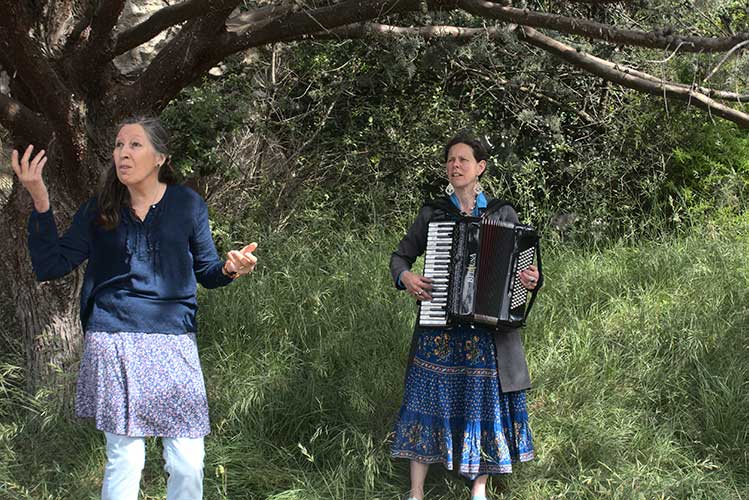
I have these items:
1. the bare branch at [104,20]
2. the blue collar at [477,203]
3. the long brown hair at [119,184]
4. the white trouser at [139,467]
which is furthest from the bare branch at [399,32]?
the white trouser at [139,467]

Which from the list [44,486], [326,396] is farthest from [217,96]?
[44,486]

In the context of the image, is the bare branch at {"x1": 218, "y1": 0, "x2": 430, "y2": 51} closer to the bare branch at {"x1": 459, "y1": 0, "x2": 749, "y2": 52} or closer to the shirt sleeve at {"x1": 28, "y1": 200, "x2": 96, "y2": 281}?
the bare branch at {"x1": 459, "y1": 0, "x2": 749, "y2": 52}

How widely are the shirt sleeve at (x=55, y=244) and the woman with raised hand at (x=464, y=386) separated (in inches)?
51.5

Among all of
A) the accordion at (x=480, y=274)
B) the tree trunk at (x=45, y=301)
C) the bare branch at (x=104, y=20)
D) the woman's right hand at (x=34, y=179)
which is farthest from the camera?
the tree trunk at (x=45, y=301)

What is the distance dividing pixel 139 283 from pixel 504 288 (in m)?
1.49

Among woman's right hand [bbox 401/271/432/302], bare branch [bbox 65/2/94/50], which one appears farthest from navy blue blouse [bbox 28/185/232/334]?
bare branch [bbox 65/2/94/50]

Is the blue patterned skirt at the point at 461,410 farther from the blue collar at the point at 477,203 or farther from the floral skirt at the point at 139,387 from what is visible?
the floral skirt at the point at 139,387

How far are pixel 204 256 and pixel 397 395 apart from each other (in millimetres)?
1634

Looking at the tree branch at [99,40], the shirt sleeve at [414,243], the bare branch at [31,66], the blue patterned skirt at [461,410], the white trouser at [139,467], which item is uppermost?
the tree branch at [99,40]

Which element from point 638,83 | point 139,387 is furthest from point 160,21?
point 638,83

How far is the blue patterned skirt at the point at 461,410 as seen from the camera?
3844 millimetres

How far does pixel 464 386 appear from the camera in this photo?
153 inches

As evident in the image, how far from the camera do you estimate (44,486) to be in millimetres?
4117

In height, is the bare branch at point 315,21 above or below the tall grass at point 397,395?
above
